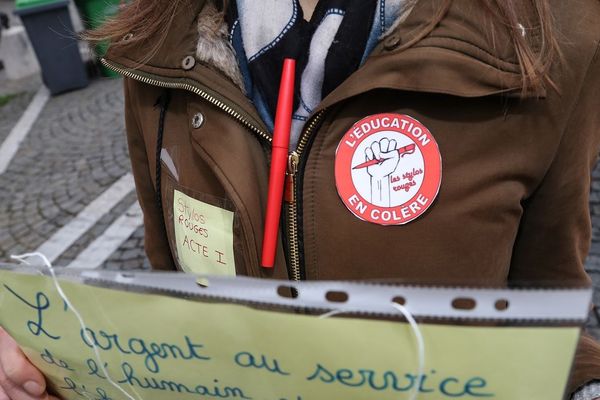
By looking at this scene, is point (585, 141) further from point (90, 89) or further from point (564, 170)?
point (90, 89)

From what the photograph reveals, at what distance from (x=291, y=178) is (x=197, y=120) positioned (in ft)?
0.68

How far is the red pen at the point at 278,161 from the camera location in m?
0.93

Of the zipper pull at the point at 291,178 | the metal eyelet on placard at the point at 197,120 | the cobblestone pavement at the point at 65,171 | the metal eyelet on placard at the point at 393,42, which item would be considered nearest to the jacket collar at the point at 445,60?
the metal eyelet on placard at the point at 393,42

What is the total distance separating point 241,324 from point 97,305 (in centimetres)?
21

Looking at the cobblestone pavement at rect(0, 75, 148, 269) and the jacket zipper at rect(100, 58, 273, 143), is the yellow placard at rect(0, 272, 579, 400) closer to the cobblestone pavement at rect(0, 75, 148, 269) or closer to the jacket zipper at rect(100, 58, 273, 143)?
the jacket zipper at rect(100, 58, 273, 143)

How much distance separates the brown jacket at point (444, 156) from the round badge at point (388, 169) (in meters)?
0.01

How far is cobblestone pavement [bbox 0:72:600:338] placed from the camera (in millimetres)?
3705

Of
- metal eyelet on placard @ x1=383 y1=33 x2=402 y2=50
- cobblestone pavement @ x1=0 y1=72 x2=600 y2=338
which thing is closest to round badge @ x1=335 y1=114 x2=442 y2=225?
metal eyelet on placard @ x1=383 y1=33 x2=402 y2=50

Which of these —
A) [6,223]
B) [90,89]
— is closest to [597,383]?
[6,223]

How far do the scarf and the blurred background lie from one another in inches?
18.7

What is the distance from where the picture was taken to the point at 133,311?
0.71 meters

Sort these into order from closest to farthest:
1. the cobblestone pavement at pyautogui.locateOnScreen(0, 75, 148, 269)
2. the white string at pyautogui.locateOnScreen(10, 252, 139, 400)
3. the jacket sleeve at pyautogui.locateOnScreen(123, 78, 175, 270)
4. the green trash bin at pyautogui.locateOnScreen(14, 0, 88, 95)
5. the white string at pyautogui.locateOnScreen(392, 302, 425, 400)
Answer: the white string at pyautogui.locateOnScreen(392, 302, 425, 400)
the white string at pyautogui.locateOnScreen(10, 252, 139, 400)
the jacket sleeve at pyautogui.locateOnScreen(123, 78, 175, 270)
the cobblestone pavement at pyautogui.locateOnScreen(0, 75, 148, 269)
the green trash bin at pyautogui.locateOnScreen(14, 0, 88, 95)

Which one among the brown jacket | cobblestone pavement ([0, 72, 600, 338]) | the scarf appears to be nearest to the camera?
the brown jacket

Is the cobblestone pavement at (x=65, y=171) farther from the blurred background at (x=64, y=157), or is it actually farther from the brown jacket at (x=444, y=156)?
the brown jacket at (x=444, y=156)
